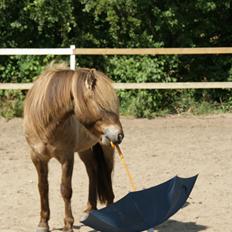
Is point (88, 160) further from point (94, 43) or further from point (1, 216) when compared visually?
point (94, 43)

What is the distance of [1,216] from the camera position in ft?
19.8

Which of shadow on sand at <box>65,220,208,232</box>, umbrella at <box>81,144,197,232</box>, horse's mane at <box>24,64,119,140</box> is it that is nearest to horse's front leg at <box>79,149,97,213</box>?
shadow on sand at <box>65,220,208,232</box>

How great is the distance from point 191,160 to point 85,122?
4.02m

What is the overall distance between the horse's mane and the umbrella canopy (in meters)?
0.66

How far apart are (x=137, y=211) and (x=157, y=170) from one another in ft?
11.0

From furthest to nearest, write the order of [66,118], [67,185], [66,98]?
[67,185]
[66,118]
[66,98]

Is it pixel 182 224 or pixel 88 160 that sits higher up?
pixel 88 160

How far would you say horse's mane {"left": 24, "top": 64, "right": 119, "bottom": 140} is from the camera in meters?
4.63

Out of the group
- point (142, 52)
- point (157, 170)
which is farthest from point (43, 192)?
point (142, 52)

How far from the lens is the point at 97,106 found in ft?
15.1

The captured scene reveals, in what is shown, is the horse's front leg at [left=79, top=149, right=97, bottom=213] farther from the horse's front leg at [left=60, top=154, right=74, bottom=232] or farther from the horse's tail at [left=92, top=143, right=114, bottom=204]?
the horse's front leg at [left=60, top=154, right=74, bottom=232]

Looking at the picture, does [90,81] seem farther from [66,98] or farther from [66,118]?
[66,118]

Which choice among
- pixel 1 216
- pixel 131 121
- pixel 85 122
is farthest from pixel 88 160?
pixel 131 121

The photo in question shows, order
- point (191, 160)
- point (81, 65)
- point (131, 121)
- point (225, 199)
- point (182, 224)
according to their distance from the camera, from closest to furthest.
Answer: point (182, 224) < point (225, 199) < point (191, 160) < point (131, 121) < point (81, 65)
